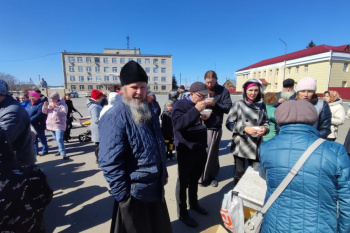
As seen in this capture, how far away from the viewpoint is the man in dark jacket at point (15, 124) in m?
2.21

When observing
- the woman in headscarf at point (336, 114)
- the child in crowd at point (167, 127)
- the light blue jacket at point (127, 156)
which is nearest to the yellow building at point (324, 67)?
the woman in headscarf at point (336, 114)

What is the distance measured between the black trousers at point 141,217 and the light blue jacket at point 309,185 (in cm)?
102

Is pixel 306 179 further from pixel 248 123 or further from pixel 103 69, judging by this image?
pixel 103 69

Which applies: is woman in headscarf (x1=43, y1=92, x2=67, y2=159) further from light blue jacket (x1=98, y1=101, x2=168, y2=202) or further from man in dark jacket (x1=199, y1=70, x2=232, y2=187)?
light blue jacket (x1=98, y1=101, x2=168, y2=202)

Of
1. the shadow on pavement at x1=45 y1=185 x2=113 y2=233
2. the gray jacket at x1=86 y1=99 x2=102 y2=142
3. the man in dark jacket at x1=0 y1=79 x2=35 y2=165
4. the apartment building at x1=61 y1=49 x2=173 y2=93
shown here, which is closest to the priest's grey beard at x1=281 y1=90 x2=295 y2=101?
the shadow on pavement at x1=45 y1=185 x2=113 y2=233

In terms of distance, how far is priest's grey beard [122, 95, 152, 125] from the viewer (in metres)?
1.63

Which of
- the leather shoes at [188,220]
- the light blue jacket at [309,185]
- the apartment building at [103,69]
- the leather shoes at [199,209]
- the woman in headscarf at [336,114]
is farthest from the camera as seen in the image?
the apartment building at [103,69]

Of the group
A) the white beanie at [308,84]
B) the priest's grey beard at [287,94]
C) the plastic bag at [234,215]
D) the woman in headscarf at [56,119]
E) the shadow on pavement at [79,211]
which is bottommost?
the shadow on pavement at [79,211]

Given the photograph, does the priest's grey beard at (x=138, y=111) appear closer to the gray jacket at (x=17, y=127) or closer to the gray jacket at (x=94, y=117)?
the gray jacket at (x=17, y=127)

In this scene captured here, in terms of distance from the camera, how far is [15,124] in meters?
2.27

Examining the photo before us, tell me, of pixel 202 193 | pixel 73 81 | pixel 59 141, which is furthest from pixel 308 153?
pixel 73 81

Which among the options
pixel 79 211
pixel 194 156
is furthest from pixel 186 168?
pixel 79 211

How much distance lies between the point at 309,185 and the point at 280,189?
0.19 meters

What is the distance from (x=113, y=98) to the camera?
12.0ft
